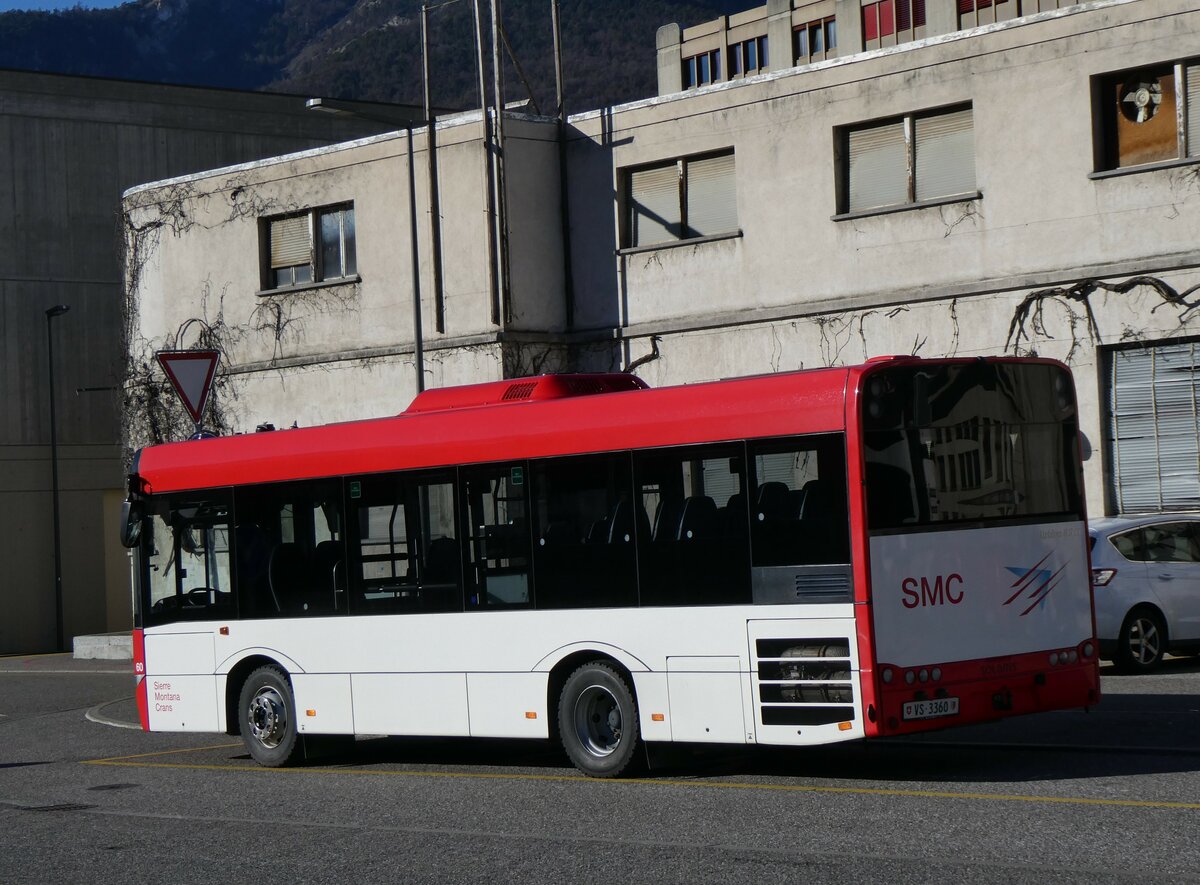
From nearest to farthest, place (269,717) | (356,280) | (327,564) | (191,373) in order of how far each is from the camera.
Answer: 1. (327,564)
2. (269,717)
3. (191,373)
4. (356,280)

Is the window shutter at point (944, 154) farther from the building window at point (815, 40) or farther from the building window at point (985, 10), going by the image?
the building window at point (815, 40)

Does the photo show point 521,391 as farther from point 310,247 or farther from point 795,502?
point 310,247

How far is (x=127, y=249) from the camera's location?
3161 cm

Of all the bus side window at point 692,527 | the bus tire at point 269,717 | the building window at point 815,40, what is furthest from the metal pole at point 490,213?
the building window at point 815,40

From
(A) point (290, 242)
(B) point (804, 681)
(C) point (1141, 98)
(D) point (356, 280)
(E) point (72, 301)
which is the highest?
(E) point (72, 301)

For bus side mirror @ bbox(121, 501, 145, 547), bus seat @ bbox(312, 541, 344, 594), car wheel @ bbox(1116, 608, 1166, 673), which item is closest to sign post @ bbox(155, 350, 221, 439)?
bus side mirror @ bbox(121, 501, 145, 547)

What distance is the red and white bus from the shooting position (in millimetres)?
11008

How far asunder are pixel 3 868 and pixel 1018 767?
6.24 metres

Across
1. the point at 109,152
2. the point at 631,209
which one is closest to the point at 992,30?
the point at 631,209

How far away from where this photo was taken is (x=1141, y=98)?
2056 centimetres

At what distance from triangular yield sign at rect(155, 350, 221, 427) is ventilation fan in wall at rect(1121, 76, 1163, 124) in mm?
10726

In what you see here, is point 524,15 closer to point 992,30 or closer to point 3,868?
point 992,30

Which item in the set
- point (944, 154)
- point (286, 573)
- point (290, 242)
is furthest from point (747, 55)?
point (286, 573)

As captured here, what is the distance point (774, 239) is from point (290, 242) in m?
8.90
